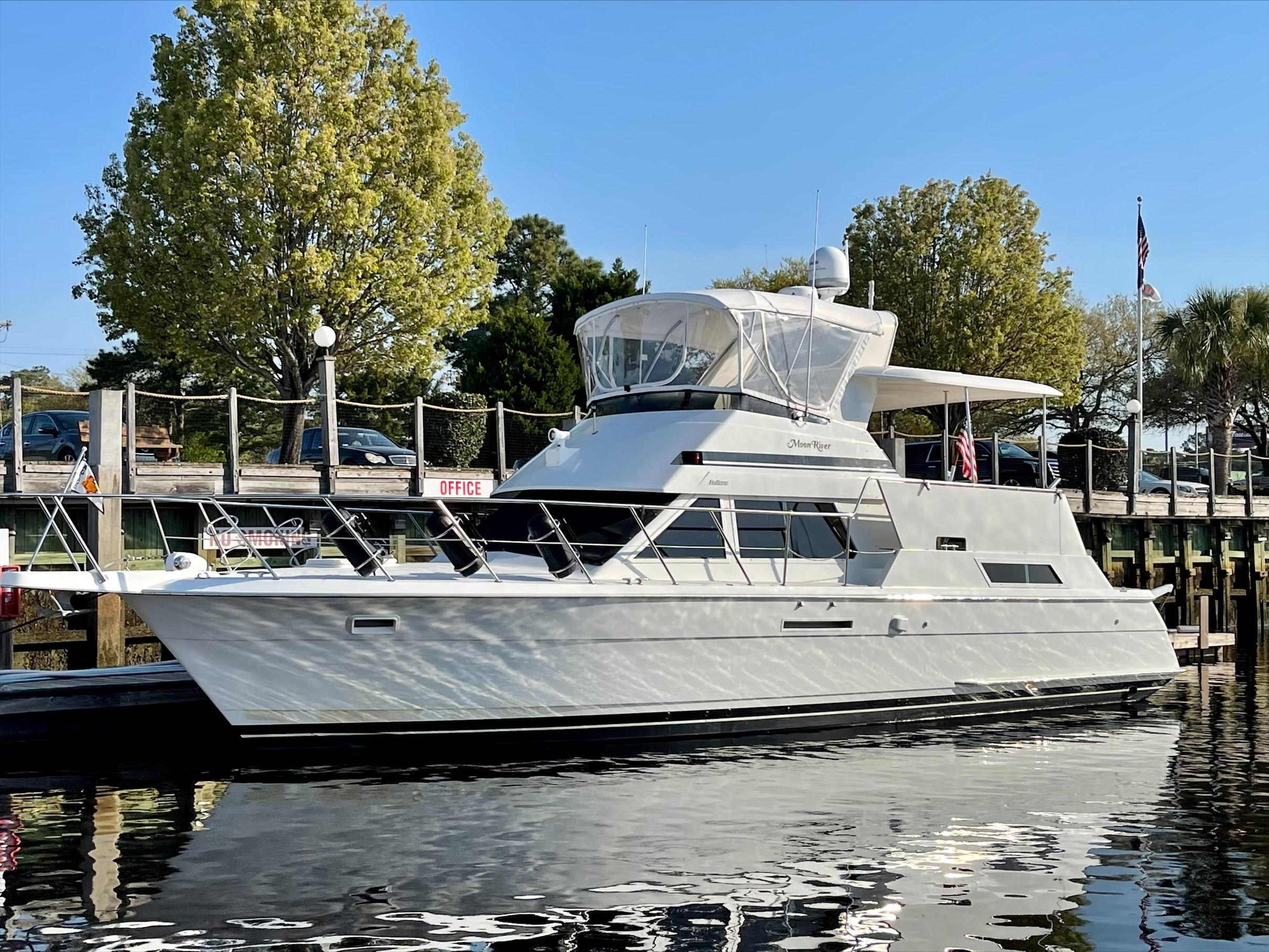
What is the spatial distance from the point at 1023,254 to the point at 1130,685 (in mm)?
22647

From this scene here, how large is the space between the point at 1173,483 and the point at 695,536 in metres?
16.9

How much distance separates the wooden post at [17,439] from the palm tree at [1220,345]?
2677cm

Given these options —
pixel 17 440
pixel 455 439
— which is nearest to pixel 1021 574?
pixel 455 439

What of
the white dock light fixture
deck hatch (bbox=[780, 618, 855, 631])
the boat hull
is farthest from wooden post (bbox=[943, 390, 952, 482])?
the white dock light fixture

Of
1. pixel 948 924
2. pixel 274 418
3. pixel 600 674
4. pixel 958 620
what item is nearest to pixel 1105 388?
pixel 274 418

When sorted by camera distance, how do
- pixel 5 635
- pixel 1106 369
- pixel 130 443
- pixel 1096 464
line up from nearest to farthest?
pixel 5 635 < pixel 130 443 < pixel 1096 464 < pixel 1106 369

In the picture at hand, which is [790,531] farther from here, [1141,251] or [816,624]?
[1141,251]

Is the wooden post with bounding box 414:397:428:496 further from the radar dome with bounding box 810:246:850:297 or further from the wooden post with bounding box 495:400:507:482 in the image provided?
the radar dome with bounding box 810:246:850:297

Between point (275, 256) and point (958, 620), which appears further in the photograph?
point (275, 256)

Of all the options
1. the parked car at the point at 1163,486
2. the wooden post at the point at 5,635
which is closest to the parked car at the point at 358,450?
the wooden post at the point at 5,635

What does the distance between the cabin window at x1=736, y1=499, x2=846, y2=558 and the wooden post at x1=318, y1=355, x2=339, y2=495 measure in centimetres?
613

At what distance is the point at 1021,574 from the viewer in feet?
45.5

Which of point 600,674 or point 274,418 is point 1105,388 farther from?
point 600,674

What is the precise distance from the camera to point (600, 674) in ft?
36.9
